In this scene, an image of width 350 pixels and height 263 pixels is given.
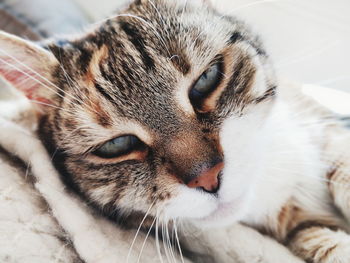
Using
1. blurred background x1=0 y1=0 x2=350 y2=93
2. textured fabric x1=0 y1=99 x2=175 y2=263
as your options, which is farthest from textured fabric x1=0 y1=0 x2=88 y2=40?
→ textured fabric x1=0 y1=99 x2=175 y2=263

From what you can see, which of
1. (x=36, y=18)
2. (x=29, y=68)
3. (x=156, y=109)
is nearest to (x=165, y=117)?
(x=156, y=109)

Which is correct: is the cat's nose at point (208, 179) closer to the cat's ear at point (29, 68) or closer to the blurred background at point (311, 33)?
the cat's ear at point (29, 68)

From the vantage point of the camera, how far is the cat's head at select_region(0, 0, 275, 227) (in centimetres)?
70

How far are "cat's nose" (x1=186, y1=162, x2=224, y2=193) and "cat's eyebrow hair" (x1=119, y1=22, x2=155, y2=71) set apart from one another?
0.24 m

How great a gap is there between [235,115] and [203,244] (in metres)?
0.32

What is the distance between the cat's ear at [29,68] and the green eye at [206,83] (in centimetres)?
32

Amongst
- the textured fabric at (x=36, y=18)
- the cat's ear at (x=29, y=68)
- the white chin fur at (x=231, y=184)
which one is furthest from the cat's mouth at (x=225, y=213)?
the textured fabric at (x=36, y=18)

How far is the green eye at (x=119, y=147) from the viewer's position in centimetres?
75

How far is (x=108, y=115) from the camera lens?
2.39 feet

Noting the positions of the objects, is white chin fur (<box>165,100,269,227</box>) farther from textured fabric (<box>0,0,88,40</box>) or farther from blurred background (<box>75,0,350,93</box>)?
textured fabric (<box>0,0,88,40</box>)

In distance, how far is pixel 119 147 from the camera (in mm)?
763

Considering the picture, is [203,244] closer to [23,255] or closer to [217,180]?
[217,180]

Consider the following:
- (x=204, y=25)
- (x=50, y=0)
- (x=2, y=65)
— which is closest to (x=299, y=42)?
(x=204, y=25)

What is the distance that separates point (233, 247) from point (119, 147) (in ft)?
→ 1.13
